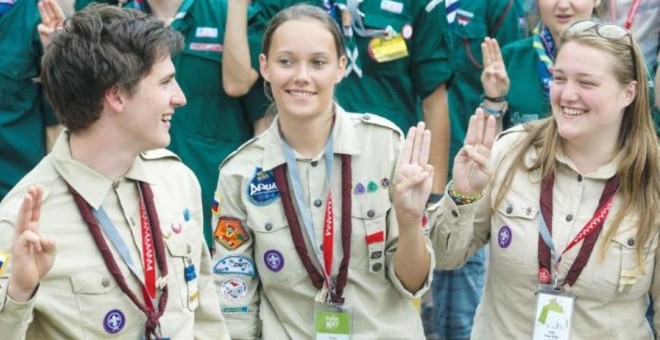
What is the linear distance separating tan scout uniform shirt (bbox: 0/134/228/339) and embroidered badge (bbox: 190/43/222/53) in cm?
195

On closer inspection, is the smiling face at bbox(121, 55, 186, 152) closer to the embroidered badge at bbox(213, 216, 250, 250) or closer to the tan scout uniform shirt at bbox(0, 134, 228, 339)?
the tan scout uniform shirt at bbox(0, 134, 228, 339)

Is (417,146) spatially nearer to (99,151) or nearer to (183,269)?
(183,269)

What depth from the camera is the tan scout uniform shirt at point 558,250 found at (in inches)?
190

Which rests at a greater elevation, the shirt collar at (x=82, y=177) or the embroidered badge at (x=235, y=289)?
the shirt collar at (x=82, y=177)

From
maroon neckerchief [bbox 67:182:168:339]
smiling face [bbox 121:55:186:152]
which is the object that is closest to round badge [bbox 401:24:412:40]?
smiling face [bbox 121:55:186:152]

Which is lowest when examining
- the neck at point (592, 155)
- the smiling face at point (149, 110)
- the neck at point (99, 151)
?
the neck at point (592, 155)

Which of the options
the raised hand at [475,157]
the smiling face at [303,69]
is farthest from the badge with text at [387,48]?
the raised hand at [475,157]

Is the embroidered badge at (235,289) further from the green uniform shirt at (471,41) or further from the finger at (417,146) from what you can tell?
the green uniform shirt at (471,41)

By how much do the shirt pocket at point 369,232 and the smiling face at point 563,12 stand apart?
69.7 inches

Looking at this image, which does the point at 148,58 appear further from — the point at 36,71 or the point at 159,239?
the point at 36,71

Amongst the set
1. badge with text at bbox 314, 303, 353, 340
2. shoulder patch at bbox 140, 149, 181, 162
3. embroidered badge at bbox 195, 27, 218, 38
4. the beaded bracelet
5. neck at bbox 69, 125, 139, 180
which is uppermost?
embroidered badge at bbox 195, 27, 218, 38

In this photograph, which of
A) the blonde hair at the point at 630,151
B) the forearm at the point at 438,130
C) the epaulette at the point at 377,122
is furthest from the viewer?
the forearm at the point at 438,130

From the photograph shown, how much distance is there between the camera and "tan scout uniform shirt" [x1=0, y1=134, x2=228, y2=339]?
161 inches

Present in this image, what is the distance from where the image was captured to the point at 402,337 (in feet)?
16.5
